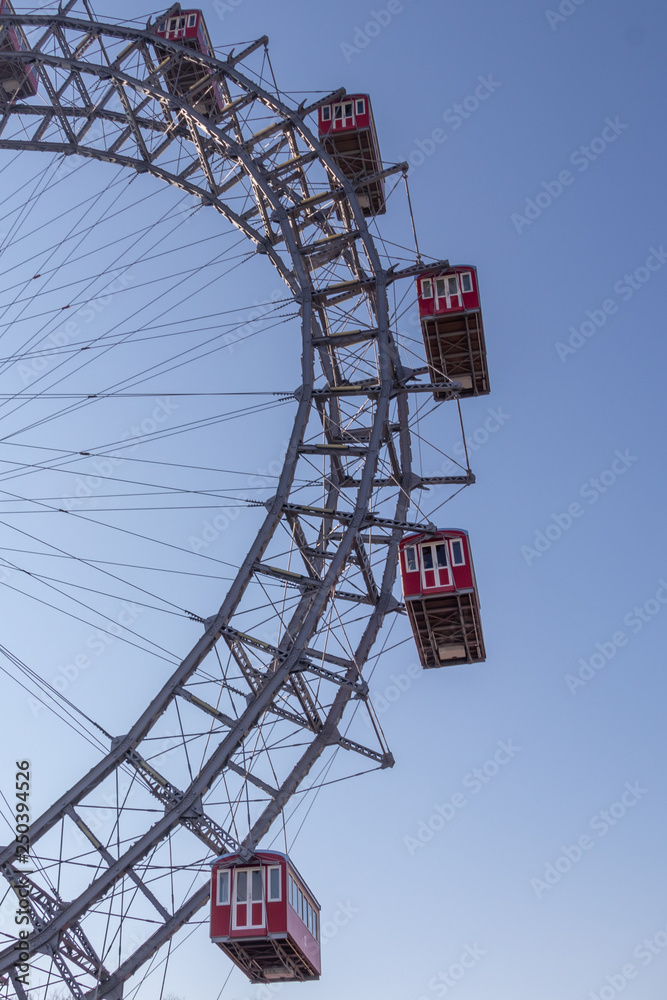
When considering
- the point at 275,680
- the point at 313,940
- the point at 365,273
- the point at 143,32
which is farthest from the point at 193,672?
the point at 143,32

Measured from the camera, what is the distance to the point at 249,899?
20.9m

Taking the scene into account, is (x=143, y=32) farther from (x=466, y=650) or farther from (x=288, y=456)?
(x=466, y=650)

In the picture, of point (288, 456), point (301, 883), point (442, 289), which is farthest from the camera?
point (442, 289)

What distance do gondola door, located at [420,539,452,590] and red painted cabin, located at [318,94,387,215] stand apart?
12113 mm

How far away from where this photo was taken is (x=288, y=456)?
982 inches

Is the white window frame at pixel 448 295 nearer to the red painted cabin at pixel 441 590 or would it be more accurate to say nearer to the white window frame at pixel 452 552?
the red painted cabin at pixel 441 590

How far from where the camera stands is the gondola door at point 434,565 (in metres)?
25.2

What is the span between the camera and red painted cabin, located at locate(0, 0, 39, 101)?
106ft

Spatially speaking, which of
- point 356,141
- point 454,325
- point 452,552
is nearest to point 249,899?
point 452,552

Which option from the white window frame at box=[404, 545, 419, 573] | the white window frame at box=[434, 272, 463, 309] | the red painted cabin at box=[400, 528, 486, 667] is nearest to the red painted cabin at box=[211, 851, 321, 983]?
the red painted cabin at box=[400, 528, 486, 667]

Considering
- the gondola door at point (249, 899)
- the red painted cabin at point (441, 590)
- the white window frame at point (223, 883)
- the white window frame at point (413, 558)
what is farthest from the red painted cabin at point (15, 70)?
the gondola door at point (249, 899)

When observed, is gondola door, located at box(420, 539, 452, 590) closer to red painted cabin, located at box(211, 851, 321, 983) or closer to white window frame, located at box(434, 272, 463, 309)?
white window frame, located at box(434, 272, 463, 309)

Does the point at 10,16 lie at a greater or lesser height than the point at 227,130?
greater

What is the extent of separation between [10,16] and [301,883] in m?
24.0
